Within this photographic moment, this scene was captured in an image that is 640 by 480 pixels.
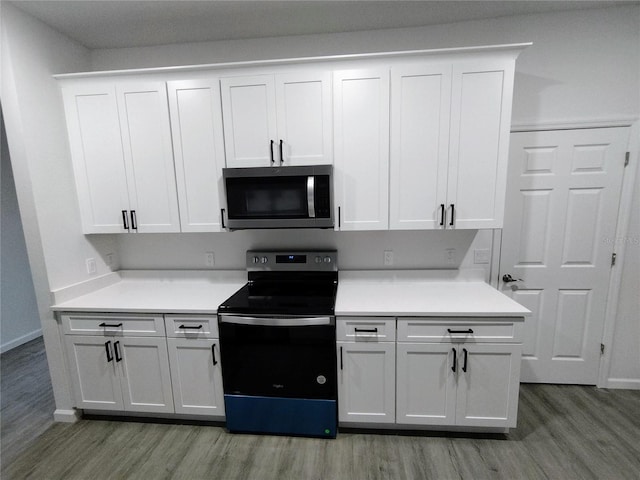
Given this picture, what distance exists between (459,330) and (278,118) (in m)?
1.79

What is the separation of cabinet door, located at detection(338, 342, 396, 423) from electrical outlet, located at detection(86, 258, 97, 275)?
205 cm

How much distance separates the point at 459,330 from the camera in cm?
177

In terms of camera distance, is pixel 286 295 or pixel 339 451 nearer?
pixel 339 451

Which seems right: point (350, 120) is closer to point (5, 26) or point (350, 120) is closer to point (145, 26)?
point (145, 26)

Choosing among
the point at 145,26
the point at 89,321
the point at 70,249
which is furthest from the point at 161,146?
the point at 89,321

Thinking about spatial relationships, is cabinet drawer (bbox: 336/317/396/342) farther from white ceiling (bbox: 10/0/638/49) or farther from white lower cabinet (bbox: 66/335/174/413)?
white ceiling (bbox: 10/0/638/49)

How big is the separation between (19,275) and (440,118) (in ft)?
15.2

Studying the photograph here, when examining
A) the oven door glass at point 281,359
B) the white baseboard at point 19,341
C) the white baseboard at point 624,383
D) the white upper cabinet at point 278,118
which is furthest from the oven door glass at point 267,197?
the white baseboard at point 19,341

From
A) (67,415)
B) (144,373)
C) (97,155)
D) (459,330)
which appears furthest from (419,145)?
(67,415)

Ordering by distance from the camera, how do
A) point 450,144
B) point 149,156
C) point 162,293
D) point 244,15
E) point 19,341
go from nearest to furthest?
point 450,144, point 244,15, point 149,156, point 162,293, point 19,341

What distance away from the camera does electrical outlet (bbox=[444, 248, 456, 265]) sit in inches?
91.0

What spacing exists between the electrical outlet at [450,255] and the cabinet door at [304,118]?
1.19m

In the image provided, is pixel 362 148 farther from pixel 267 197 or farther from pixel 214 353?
pixel 214 353

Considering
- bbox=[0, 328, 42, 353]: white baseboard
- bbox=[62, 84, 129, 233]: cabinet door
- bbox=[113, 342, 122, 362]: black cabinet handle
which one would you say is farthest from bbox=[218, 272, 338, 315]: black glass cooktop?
bbox=[0, 328, 42, 353]: white baseboard
